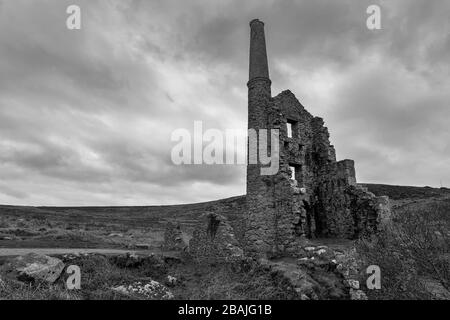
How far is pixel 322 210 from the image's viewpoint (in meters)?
21.0

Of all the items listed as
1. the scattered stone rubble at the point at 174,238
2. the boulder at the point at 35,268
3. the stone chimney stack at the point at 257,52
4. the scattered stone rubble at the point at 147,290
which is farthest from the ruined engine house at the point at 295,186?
the boulder at the point at 35,268

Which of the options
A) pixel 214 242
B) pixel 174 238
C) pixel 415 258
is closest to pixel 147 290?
pixel 214 242

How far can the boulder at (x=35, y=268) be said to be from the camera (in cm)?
966

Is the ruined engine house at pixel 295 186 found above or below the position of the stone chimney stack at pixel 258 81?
below

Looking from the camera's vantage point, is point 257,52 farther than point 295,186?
Yes

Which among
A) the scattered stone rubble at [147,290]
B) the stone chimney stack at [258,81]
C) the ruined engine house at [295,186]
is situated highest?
the stone chimney stack at [258,81]

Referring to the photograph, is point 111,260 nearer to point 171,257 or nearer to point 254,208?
point 171,257

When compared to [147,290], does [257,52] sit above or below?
above

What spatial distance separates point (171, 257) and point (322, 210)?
34.8 feet

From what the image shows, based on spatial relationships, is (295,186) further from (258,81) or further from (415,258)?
(415,258)

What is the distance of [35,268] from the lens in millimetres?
10000

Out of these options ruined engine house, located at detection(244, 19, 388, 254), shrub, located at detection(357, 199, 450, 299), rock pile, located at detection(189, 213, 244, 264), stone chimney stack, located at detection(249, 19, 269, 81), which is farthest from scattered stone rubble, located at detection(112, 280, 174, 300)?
stone chimney stack, located at detection(249, 19, 269, 81)

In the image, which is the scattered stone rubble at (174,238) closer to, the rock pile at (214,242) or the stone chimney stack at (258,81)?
the rock pile at (214,242)
